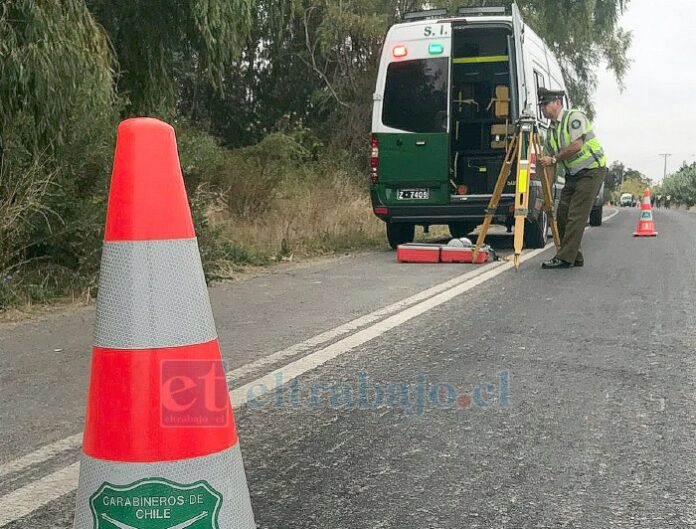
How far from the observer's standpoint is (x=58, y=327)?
19.6 ft

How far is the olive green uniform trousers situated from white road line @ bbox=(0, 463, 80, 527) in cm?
757

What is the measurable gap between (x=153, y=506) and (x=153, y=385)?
0.29 metres

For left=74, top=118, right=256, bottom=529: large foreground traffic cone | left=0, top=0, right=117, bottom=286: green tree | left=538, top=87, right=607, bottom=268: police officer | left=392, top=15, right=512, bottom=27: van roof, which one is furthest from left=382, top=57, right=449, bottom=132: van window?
left=74, top=118, right=256, bottom=529: large foreground traffic cone

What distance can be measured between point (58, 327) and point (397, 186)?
689 centimetres

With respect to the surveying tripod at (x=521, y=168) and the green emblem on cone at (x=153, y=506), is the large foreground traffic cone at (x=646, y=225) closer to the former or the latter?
the surveying tripod at (x=521, y=168)

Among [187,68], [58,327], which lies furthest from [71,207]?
[187,68]

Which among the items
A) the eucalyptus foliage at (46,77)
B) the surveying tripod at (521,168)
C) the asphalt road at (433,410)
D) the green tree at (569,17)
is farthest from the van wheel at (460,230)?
the eucalyptus foliage at (46,77)

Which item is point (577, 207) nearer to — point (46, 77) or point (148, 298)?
point (46, 77)

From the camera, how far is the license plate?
475 inches

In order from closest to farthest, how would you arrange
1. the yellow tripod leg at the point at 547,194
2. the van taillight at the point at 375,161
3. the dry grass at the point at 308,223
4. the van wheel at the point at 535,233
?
the yellow tripod leg at the point at 547,194, the dry grass at the point at 308,223, the van taillight at the point at 375,161, the van wheel at the point at 535,233

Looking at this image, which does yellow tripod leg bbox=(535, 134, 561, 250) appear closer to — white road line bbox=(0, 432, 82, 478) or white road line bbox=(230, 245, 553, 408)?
white road line bbox=(230, 245, 553, 408)

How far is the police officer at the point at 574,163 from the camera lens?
970 cm

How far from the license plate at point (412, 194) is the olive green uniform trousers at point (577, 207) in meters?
2.27

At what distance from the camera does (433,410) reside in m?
3.86
